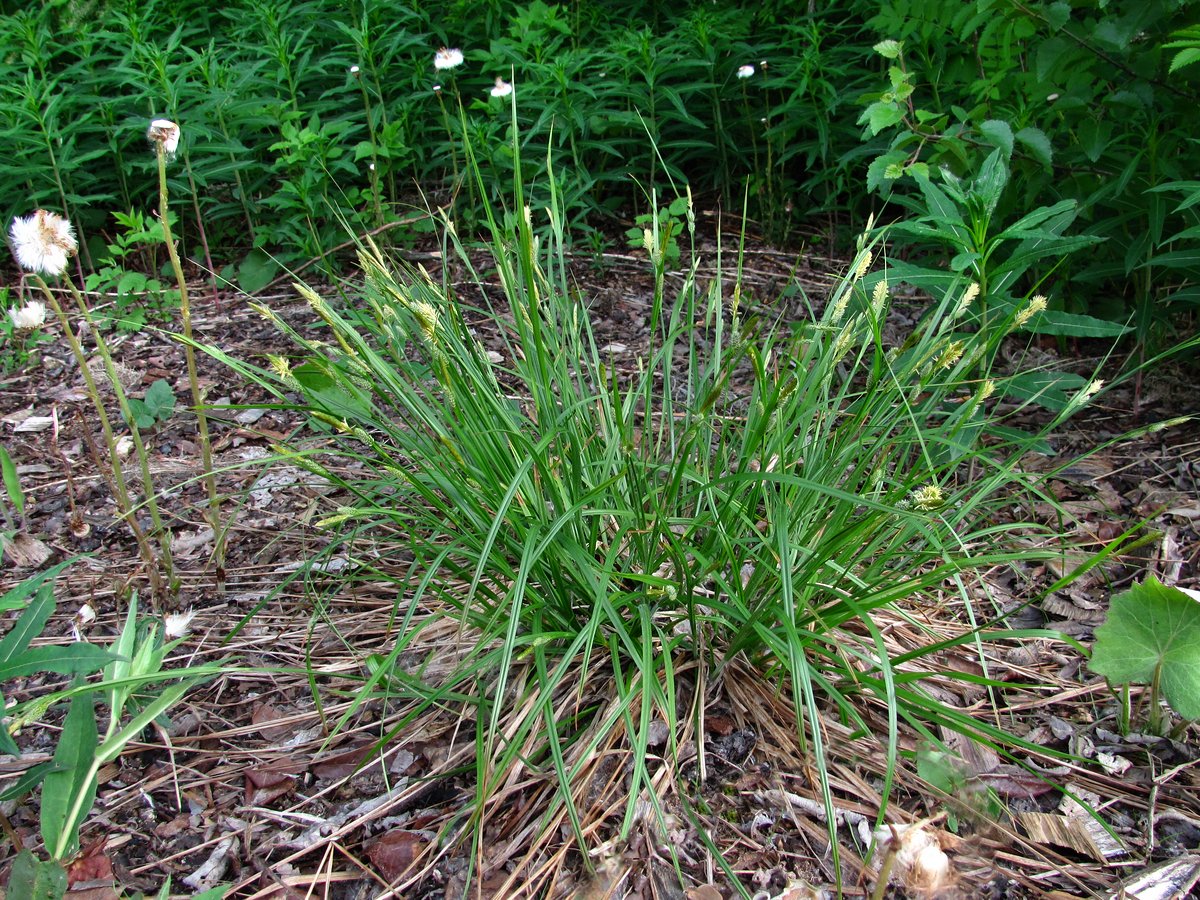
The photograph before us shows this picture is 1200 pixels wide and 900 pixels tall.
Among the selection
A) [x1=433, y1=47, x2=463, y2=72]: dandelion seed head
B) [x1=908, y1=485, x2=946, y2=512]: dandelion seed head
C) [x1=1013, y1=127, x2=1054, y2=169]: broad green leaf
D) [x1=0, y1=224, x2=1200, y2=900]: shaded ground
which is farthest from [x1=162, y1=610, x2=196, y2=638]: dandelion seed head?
[x1=1013, y1=127, x2=1054, y2=169]: broad green leaf

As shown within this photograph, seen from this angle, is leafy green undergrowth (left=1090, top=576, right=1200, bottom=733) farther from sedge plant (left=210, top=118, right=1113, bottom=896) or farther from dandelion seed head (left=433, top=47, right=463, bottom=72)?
dandelion seed head (left=433, top=47, right=463, bottom=72)

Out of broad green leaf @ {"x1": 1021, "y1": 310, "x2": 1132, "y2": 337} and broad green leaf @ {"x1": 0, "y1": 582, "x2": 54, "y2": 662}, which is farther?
broad green leaf @ {"x1": 1021, "y1": 310, "x2": 1132, "y2": 337}

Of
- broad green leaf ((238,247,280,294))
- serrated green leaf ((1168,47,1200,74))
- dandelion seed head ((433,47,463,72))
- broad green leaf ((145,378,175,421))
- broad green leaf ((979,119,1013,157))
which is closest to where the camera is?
serrated green leaf ((1168,47,1200,74))

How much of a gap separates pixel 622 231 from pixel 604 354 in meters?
1.00

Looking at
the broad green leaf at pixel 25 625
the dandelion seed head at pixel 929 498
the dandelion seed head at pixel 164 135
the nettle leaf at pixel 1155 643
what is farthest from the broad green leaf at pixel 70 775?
the nettle leaf at pixel 1155 643

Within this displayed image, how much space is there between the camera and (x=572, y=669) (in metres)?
1.61

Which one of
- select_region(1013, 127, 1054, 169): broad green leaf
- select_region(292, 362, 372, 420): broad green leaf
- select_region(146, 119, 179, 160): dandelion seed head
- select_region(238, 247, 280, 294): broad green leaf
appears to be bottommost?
select_region(292, 362, 372, 420): broad green leaf

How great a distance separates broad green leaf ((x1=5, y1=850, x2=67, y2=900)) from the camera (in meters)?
1.18

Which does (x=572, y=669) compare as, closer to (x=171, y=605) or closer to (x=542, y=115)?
(x=171, y=605)

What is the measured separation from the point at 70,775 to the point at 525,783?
65cm

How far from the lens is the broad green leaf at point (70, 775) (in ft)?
3.93

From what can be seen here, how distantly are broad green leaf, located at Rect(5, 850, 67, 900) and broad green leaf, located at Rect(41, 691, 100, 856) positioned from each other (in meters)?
0.03

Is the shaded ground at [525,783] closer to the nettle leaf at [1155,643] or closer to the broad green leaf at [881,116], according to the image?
the nettle leaf at [1155,643]

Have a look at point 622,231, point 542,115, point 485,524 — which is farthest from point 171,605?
point 622,231
